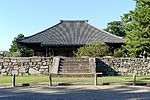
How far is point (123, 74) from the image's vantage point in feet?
52.0

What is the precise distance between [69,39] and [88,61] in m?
7.32

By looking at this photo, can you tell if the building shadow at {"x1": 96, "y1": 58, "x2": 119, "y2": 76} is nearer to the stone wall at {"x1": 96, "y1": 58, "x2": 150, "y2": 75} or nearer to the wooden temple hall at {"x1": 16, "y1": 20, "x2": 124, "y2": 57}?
the stone wall at {"x1": 96, "y1": 58, "x2": 150, "y2": 75}

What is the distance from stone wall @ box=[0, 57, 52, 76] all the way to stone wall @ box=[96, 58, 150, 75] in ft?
14.6

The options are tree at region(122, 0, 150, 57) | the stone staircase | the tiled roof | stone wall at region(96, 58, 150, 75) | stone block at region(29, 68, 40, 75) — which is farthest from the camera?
the tiled roof

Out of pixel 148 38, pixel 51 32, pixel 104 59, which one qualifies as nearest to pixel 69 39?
pixel 51 32

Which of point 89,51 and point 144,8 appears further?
point 144,8

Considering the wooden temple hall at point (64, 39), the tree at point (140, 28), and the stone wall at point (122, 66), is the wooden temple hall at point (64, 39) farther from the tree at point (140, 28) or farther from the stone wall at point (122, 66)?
the stone wall at point (122, 66)

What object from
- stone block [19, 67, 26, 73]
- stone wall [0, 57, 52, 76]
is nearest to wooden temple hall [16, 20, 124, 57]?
stone wall [0, 57, 52, 76]

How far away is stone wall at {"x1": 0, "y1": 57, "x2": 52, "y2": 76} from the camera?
1491 cm

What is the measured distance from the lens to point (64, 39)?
21.9 meters

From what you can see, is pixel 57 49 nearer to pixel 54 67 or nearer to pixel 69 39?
pixel 69 39

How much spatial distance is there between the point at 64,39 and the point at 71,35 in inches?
58.7

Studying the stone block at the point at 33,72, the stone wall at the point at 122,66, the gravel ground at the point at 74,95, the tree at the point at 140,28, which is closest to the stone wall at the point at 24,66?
the stone block at the point at 33,72

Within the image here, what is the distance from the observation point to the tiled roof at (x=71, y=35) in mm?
21078
